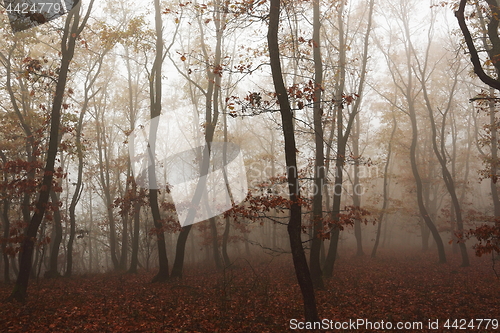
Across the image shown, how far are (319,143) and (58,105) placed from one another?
8.92m

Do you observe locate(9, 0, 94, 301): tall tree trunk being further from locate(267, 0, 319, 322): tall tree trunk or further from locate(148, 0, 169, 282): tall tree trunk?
locate(267, 0, 319, 322): tall tree trunk

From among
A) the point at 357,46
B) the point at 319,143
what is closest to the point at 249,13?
the point at 319,143

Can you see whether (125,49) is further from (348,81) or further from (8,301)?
(8,301)

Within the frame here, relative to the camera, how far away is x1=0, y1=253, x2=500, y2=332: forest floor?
23.4 feet

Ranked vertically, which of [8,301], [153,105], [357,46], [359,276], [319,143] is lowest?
[359,276]

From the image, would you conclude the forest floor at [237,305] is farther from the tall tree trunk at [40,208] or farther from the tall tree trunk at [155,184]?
the tall tree trunk at [155,184]

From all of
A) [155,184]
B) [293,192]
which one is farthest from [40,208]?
[293,192]

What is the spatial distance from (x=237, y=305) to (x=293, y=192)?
165 inches

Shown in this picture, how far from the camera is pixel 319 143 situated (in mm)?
11680

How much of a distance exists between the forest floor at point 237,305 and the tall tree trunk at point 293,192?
3.71ft

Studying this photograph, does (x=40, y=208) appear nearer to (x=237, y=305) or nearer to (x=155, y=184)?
(x=155, y=184)

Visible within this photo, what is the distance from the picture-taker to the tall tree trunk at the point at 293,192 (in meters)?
6.42

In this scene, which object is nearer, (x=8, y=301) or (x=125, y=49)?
(x=8, y=301)

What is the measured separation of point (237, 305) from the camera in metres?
8.74
